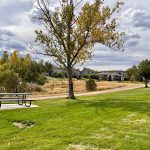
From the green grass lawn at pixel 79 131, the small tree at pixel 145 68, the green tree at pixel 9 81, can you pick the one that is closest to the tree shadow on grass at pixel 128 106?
the green grass lawn at pixel 79 131

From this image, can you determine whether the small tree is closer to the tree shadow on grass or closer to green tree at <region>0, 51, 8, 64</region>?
green tree at <region>0, 51, 8, 64</region>

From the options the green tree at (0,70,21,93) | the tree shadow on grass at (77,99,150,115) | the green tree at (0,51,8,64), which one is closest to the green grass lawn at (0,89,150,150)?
the tree shadow on grass at (77,99,150,115)

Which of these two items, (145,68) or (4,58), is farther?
(145,68)

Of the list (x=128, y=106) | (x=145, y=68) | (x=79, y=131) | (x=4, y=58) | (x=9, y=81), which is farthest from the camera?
(x=145, y=68)

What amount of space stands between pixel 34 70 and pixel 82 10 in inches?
1218

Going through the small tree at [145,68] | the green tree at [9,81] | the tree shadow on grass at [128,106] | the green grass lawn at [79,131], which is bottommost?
the green grass lawn at [79,131]

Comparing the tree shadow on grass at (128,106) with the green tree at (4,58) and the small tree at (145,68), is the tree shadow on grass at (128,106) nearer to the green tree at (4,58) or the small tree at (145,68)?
the green tree at (4,58)

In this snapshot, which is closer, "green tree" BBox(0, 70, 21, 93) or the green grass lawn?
the green grass lawn

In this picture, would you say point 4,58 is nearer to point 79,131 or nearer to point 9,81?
point 9,81

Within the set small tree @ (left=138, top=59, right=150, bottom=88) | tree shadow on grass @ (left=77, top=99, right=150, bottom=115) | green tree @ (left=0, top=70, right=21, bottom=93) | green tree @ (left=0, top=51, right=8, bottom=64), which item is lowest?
tree shadow on grass @ (left=77, top=99, right=150, bottom=115)

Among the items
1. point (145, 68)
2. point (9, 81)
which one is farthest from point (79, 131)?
point (145, 68)

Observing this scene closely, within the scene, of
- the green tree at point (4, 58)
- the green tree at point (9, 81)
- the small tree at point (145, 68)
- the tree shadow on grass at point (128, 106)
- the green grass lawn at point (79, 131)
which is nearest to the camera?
the green grass lawn at point (79, 131)

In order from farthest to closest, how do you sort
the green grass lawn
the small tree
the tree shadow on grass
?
the small tree
the tree shadow on grass
the green grass lawn

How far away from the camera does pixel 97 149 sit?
9.39m
